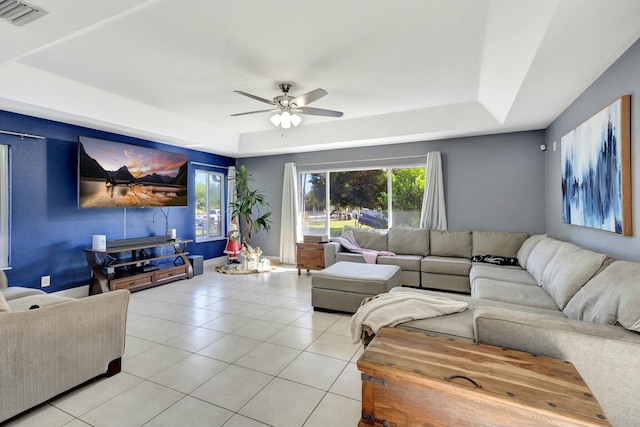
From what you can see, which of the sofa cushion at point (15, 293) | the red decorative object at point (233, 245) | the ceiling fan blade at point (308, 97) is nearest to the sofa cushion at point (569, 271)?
the ceiling fan blade at point (308, 97)

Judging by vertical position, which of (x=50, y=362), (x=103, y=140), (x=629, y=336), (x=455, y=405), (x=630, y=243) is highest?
(x=103, y=140)

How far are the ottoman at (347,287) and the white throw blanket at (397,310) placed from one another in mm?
1268

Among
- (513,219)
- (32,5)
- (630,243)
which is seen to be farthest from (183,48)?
(513,219)

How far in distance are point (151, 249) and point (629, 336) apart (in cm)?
570

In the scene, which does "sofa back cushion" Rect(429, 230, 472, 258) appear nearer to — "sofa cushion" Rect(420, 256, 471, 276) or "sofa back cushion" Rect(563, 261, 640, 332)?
"sofa cushion" Rect(420, 256, 471, 276)

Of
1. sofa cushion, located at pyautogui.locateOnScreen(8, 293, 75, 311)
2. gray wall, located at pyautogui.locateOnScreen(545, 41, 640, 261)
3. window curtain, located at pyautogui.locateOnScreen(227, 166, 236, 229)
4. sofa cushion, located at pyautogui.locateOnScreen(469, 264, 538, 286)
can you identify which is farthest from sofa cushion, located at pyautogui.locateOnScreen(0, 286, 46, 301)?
gray wall, located at pyautogui.locateOnScreen(545, 41, 640, 261)

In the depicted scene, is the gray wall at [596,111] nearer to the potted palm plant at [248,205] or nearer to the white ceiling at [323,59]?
the white ceiling at [323,59]

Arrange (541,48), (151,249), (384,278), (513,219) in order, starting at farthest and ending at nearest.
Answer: (151,249) → (513,219) → (384,278) → (541,48)

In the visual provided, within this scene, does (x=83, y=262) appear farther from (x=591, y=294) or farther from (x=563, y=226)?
(x=563, y=226)

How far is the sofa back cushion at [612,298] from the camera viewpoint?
152 centimetres

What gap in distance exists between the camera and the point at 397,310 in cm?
202

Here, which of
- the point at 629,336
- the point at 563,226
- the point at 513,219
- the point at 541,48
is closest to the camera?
the point at 629,336

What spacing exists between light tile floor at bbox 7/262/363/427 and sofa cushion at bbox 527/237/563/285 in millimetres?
2034

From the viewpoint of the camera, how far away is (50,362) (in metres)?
1.93
